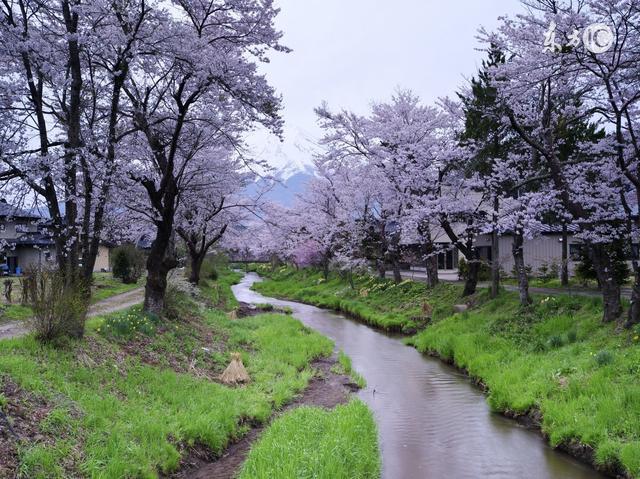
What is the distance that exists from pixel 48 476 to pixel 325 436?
391cm

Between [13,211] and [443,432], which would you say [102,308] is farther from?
[443,432]

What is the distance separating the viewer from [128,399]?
317 inches

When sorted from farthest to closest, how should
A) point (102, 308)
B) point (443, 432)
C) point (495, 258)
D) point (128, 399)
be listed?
point (102, 308) < point (495, 258) < point (443, 432) < point (128, 399)

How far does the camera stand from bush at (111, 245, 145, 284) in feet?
113

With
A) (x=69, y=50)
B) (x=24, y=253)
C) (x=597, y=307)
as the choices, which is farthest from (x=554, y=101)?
(x=24, y=253)

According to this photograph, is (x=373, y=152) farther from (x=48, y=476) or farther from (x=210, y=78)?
(x=48, y=476)

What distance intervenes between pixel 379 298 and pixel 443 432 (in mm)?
17557

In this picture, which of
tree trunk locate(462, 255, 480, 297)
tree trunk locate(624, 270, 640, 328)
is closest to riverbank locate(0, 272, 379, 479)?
tree trunk locate(624, 270, 640, 328)

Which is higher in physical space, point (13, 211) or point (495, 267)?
point (13, 211)

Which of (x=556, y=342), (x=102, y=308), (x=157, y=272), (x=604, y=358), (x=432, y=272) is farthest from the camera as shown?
(x=432, y=272)

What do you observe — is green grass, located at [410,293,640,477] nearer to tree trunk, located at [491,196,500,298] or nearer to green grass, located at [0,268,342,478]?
tree trunk, located at [491,196,500,298]

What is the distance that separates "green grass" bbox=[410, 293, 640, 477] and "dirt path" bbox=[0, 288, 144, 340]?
32.1 ft

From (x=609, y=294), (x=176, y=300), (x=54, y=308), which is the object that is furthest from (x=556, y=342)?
(x=176, y=300)

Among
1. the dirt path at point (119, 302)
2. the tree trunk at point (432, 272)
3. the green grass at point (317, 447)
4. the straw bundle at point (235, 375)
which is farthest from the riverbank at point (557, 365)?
the dirt path at point (119, 302)
